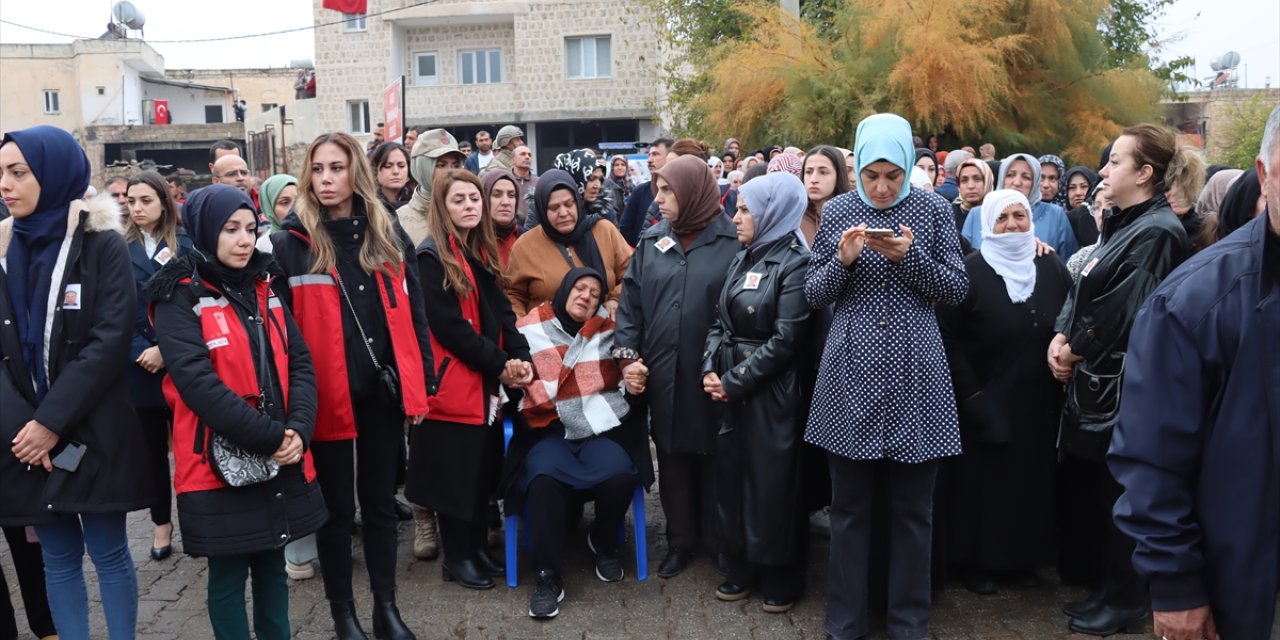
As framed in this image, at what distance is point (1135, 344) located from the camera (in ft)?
8.10

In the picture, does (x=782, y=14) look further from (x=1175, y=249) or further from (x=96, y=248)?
(x=96, y=248)

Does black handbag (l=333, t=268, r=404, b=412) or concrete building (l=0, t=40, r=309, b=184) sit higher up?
concrete building (l=0, t=40, r=309, b=184)

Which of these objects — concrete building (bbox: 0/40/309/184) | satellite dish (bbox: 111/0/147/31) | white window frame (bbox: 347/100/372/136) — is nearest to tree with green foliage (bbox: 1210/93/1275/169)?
white window frame (bbox: 347/100/372/136)

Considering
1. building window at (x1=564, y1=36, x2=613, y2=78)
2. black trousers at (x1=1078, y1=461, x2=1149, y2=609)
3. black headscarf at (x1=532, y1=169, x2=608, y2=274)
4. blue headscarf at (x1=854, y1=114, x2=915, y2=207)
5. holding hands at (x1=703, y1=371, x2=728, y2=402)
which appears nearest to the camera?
blue headscarf at (x1=854, y1=114, x2=915, y2=207)

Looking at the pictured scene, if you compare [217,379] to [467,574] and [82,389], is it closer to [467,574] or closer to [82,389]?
[82,389]

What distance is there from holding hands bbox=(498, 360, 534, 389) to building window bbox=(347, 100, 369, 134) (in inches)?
1139

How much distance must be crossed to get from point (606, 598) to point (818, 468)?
121cm

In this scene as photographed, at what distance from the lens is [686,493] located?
5.16 metres

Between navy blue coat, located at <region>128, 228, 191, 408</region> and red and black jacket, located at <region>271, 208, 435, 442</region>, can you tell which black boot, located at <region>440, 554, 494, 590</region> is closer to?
red and black jacket, located at <region>271, 208, 435, 442</region>

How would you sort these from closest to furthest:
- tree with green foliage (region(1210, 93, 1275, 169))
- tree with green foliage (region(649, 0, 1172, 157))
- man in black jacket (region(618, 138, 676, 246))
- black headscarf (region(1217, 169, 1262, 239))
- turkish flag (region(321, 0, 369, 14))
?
1. black headscarf (region(1217, 169, 1262, 239))
2. man in black jacket (region(618, 138, 676, 246))
3. tree with green foliage (region(649, 0, 1172, 157))
4. turkish flag (region(321, 0, 369, 14))
5. tree with green foliage (region(1210, 93, 1275, 169))

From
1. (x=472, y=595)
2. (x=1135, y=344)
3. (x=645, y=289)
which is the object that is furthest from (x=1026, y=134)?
(x=1135, y=344)

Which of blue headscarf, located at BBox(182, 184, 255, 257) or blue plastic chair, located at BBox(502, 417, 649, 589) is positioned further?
blue plastic chair, located at BBox(502, 417, 649, 589)

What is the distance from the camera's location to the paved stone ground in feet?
14.7

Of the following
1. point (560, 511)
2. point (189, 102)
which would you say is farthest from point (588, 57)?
point (560, 511)
